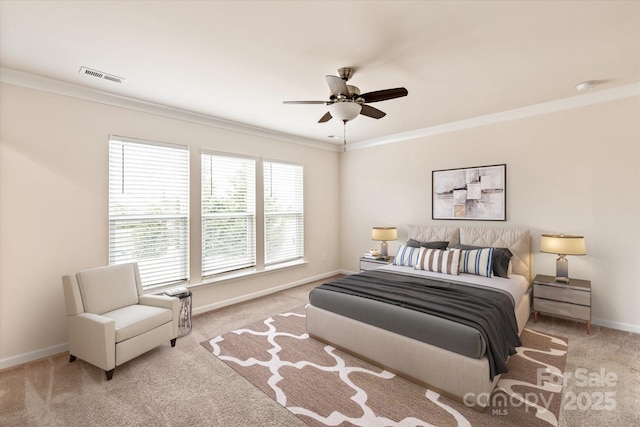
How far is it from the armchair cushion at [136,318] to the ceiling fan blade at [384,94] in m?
3.00

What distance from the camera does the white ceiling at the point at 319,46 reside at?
1992 mm

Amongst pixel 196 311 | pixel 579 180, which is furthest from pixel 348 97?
pixel 196 311

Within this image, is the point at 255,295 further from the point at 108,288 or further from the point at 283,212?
the point at 108,288

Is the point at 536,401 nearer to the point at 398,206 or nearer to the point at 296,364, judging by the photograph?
the point at 296,364

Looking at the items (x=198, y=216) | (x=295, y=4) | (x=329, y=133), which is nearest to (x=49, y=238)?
(x=198, y=216)

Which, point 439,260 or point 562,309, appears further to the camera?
point 439,260

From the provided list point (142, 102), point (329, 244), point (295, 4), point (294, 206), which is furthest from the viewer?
point (329, 244)

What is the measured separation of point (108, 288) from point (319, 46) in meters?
3.21

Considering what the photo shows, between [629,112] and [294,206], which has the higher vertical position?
[629,112]

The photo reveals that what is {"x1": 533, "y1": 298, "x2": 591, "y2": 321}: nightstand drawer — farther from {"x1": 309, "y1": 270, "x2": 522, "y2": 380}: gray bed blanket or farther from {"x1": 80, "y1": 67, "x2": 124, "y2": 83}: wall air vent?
{"x1": 80, "y1": 67, "x2": 124, "y2": 83}: wall air vent

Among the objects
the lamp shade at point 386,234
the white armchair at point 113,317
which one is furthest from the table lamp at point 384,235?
the white armchair at point 113,317

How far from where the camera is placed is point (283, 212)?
5348mm

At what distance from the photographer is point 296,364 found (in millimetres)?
2805

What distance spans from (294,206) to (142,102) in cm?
290
